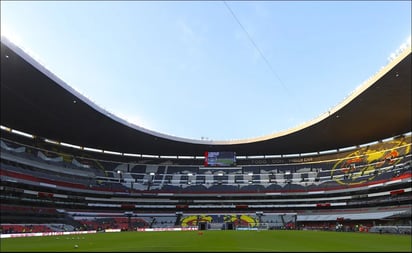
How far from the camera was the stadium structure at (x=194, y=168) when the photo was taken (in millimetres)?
48688

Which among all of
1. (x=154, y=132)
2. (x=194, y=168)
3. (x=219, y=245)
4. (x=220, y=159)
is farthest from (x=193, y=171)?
(x=219, y=245)

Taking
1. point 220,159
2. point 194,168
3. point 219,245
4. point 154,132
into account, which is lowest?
point 219,245

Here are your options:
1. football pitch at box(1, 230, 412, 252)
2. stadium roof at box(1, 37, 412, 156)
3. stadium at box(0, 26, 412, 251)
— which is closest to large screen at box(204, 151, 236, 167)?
stadium at box(0, 26, 412, 251)

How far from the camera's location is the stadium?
4812cm

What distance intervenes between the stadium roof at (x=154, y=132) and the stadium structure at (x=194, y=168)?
0.64ft

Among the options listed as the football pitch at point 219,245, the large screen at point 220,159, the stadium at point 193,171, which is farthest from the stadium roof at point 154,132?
the football pitch at point 219,245

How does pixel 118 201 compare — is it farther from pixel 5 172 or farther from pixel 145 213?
pixel 5 172

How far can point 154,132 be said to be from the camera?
215 ft

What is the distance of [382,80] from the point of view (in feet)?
131

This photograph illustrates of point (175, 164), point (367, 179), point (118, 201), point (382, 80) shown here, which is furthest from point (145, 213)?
point (382, 80)

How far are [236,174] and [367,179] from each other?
2841cm

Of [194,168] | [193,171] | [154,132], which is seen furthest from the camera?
[194,168]

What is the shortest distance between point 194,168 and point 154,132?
24483 mm

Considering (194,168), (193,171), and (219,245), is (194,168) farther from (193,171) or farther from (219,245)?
(219,245)
